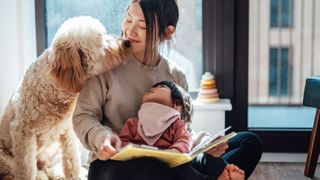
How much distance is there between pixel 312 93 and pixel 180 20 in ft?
2.43

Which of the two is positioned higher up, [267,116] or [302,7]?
[302,7]

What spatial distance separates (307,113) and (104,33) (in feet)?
4.47

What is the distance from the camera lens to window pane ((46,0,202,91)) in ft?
8.53

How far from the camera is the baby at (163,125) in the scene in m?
1.52

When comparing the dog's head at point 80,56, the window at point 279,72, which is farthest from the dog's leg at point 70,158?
the window at point 279,72

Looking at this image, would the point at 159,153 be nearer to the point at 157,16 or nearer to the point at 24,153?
the point at 157,16

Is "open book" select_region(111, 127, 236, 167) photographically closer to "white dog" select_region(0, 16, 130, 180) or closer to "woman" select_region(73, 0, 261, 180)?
"woman" select_region(73, 0, 261, 180)

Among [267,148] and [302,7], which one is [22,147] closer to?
[267,148]

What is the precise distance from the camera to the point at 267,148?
2.66 m

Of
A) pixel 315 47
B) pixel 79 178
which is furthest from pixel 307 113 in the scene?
pixel 79 178

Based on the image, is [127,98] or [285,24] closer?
[127,98]

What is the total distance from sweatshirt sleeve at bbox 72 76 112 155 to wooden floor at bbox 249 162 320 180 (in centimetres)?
108

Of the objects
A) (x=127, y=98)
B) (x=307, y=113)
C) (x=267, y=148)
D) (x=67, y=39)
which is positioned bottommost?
(x=267, y=148)

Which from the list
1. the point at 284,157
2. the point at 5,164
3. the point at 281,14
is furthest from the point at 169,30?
the point at 284,157
